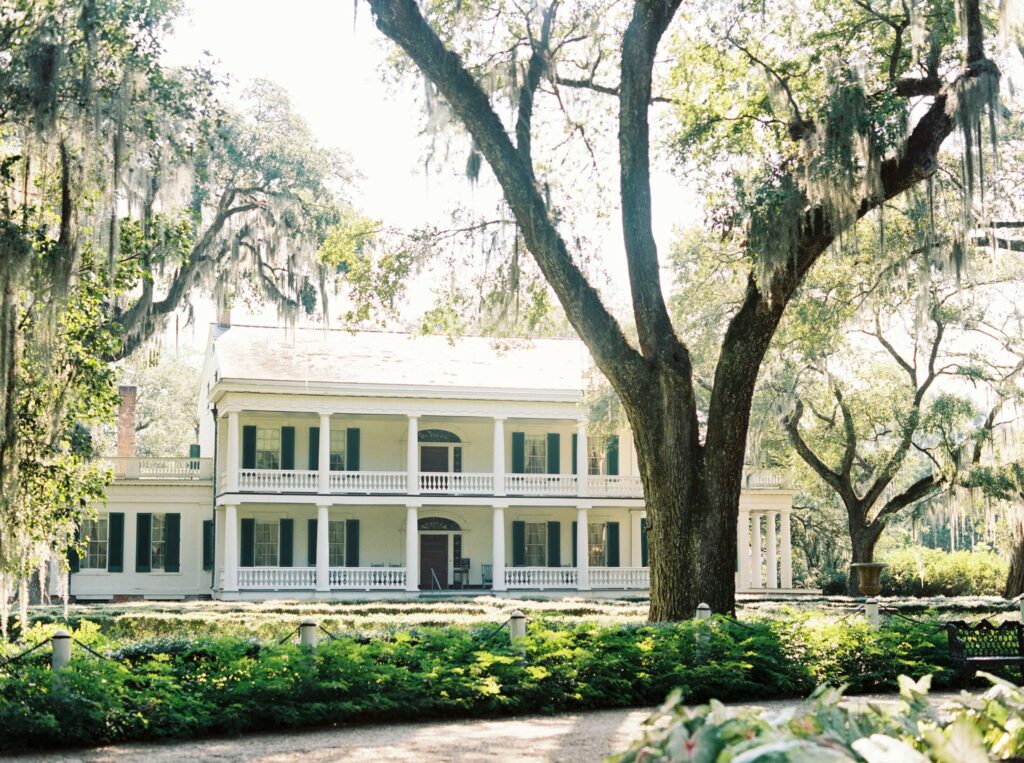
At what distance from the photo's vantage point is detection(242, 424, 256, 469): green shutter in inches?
1142

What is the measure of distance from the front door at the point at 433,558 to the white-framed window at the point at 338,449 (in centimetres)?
299

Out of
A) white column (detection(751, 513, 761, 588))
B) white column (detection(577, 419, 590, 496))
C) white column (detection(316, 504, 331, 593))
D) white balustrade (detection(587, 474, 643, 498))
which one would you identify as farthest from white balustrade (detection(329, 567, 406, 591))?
white column (detection(751, 513, 761, 588))

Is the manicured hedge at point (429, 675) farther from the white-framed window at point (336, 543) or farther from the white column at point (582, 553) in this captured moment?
the white-framed window at point (336, 543)

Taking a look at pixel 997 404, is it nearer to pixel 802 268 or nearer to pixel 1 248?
pixel 802 268

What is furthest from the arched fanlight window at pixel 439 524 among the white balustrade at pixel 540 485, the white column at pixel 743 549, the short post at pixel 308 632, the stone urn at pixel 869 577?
the short post at pixel 308 632

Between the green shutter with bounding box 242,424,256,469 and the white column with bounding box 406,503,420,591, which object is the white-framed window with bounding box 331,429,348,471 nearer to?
the green shutter with bounding box 242,424,256,469

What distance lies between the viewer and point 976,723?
236 cm

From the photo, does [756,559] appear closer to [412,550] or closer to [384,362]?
[412,550]

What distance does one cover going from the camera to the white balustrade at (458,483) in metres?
29.8

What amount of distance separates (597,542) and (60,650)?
80.6ft

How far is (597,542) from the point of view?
32.0m

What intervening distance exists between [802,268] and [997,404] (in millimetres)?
13631

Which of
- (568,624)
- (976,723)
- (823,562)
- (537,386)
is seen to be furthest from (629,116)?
(823,562)

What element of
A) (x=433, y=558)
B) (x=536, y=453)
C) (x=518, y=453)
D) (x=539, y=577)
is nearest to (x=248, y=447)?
(x=433, y=558)
